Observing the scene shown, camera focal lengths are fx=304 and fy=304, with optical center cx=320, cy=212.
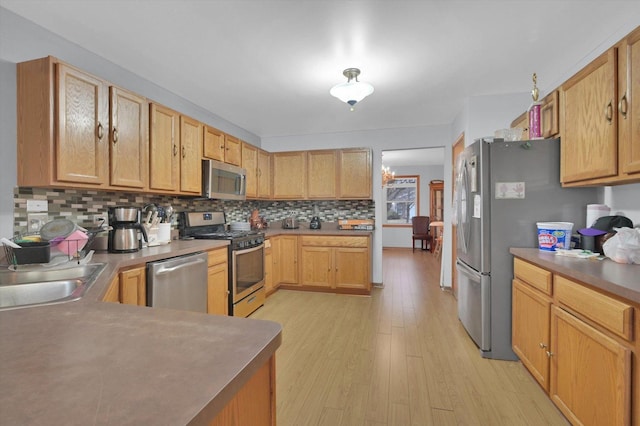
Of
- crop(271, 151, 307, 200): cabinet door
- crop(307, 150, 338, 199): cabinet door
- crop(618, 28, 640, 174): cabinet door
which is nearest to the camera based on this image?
crop(618, 28, 640, 174): cabinet door

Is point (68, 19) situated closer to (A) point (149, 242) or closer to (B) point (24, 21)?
(B) point (24, 21)

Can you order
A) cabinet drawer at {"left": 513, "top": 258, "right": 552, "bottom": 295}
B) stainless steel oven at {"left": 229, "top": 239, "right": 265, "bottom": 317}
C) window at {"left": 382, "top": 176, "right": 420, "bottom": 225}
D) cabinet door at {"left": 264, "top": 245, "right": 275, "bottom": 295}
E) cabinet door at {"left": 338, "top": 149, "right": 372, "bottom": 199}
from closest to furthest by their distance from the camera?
cabinet drawer at {"left": 513, "top": 258, "right": 552, "bottom": 295} → stainless steel oven at {"left": 229, "top": 239, "right": 265, "bottom": 317} → cabinet door at {"left": 264, "top": 245, "right": 275, "bottom": 295} → cabinet door at {"left": 338, "top": 149, "right": 372, "bottom": 199} → window at {"left": 382, "top": 176, "right": 420, "bottom": 225}

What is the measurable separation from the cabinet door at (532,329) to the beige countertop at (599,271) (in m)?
0.23

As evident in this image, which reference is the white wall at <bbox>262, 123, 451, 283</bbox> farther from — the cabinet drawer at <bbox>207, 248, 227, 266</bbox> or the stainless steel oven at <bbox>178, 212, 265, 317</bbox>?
the cabinet drawer at <bbox>207, 248, 227, 266</bbox>

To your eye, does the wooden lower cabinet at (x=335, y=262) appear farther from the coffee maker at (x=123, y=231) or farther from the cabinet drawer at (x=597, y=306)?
the cabinet drawer at (x=597, y=306)

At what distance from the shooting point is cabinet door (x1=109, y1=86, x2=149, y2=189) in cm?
220

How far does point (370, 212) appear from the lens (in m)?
4.73

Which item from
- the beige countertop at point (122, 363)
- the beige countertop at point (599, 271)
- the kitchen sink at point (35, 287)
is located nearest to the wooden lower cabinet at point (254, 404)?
the beige countertop at point (122, 363)

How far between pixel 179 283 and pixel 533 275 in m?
2.47

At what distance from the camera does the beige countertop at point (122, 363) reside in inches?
18.2

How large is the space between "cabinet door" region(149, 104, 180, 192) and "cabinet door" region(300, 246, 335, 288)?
6.66 feet

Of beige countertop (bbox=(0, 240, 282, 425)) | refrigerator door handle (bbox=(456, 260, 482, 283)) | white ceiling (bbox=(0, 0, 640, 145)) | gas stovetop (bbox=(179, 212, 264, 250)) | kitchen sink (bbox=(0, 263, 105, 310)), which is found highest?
white ceiling (bbox=(0, 0, 640, 145))

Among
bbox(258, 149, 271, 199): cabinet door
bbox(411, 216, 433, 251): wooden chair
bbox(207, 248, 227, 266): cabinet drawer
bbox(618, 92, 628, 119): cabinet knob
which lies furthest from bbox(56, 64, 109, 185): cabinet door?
bbox(411, 216, 433, 251): wooden chair

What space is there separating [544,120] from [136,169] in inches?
129
